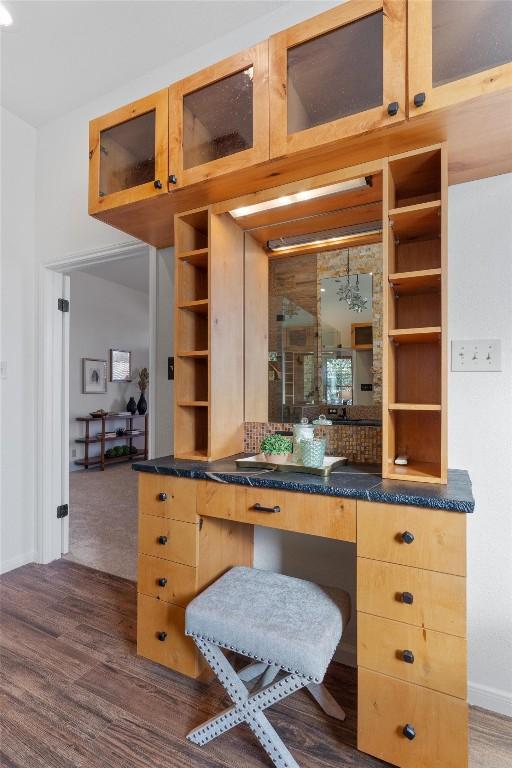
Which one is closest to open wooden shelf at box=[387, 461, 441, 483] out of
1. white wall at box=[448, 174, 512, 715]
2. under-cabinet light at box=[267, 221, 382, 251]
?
white wall at box=[448, 174, 512, 715]

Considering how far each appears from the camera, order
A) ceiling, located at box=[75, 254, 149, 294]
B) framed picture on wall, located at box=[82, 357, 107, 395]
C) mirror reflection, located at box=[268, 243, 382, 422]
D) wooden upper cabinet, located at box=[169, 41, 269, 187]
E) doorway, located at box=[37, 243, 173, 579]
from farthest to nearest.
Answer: framed picture on wall, located at box=[82, 357, 107, 395]
ceiling, located at box=[75, 254, 149, 294]
doorway, located at box=[37, 243, 173, 579]
mirror reflection, located at box=[268, 243, 382, 422]
wooden upper cabinet, located at box=[169, 41, 269, 187]

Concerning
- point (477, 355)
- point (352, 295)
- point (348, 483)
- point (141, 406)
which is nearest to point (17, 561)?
point (348, 483)

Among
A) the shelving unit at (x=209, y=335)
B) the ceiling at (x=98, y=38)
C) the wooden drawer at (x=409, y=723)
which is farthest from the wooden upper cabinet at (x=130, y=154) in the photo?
the wooden drawer at (x=409, y=723)

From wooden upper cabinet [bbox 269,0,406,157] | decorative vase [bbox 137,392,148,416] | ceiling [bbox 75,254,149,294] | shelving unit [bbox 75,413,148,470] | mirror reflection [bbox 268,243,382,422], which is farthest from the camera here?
decorative vase [bbox 137,392,148,416]

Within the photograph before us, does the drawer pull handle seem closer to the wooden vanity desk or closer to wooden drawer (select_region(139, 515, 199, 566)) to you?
the wooden vanity desk

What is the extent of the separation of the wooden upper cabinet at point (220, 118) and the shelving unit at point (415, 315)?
1.64 feet

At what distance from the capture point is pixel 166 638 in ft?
5.31

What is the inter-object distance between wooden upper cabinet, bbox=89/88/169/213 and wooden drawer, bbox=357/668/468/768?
1893mm

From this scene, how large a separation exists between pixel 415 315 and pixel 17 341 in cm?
247

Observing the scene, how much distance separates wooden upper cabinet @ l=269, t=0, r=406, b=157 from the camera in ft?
3.94

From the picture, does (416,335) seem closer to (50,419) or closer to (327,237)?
(327,237)

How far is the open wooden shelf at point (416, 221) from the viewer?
1326mm

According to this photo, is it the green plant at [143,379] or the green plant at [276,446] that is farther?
the green plant at [143,379]

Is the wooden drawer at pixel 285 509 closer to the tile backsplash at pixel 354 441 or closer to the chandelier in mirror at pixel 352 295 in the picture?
the tile backsplash at pixel 354 441
